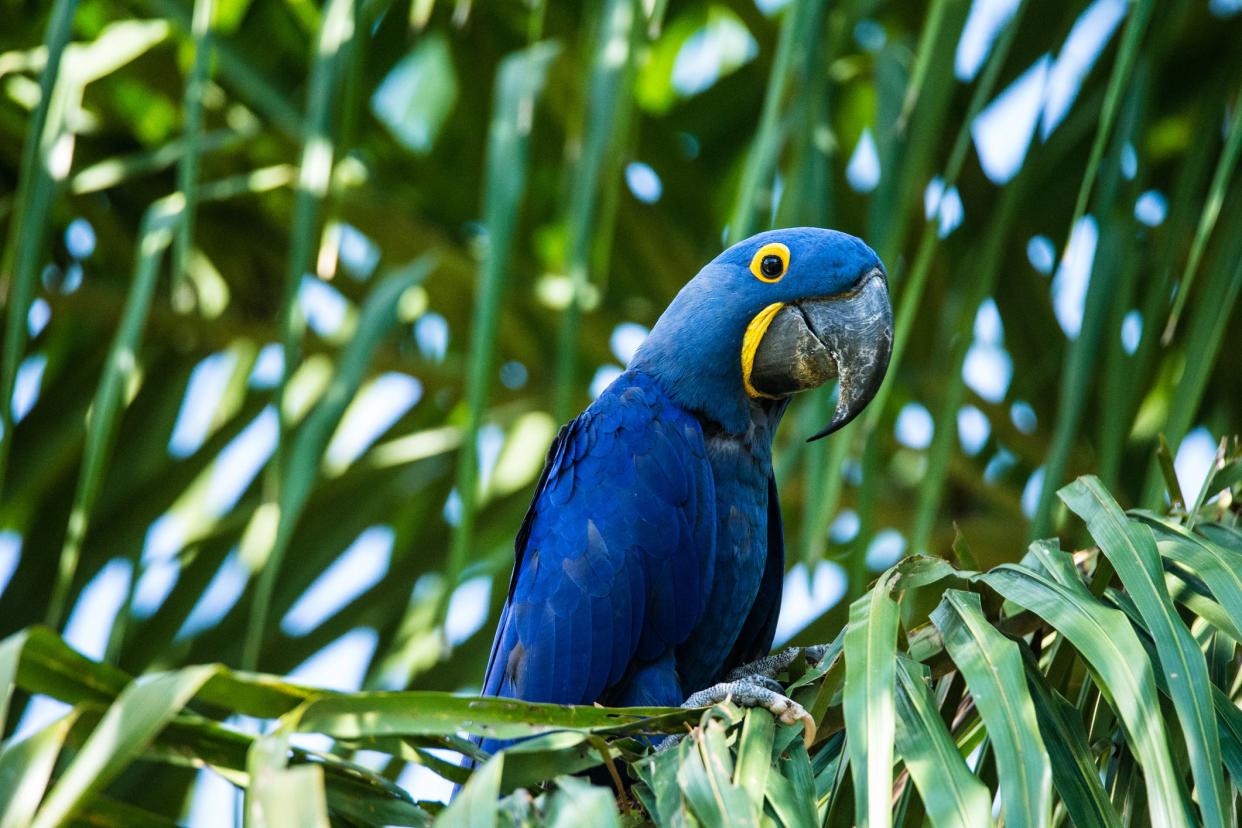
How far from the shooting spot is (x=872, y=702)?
146 cm

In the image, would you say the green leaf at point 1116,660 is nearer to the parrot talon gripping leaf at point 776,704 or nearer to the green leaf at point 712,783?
the parrot talon gripping leaf at point 776,704

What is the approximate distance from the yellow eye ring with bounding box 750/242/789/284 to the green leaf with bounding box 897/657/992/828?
4.32 ft

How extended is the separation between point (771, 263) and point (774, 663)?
0.81 meters

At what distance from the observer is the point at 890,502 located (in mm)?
4258

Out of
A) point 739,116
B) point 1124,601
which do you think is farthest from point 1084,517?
point 739,116

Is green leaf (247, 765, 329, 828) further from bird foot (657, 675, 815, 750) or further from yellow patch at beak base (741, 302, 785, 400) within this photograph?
yellow patch at beak base (741, 302, 785, 400)

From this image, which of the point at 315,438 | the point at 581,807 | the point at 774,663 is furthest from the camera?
the point at 315,438

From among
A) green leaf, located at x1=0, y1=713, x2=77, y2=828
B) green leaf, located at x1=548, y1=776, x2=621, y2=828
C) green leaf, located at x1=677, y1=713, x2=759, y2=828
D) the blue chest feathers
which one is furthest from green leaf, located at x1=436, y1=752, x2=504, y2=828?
the blue chest feathers

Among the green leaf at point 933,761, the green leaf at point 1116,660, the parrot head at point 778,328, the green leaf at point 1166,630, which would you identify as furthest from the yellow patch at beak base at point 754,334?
the green leaf at point 933,761

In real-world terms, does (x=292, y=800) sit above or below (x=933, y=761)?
below

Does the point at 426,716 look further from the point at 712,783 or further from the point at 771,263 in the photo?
the point at 771,263

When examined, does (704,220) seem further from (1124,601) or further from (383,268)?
(1124,601)

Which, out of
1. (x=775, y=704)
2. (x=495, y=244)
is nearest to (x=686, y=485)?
(x=495, y=244)

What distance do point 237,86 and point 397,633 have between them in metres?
1.64
